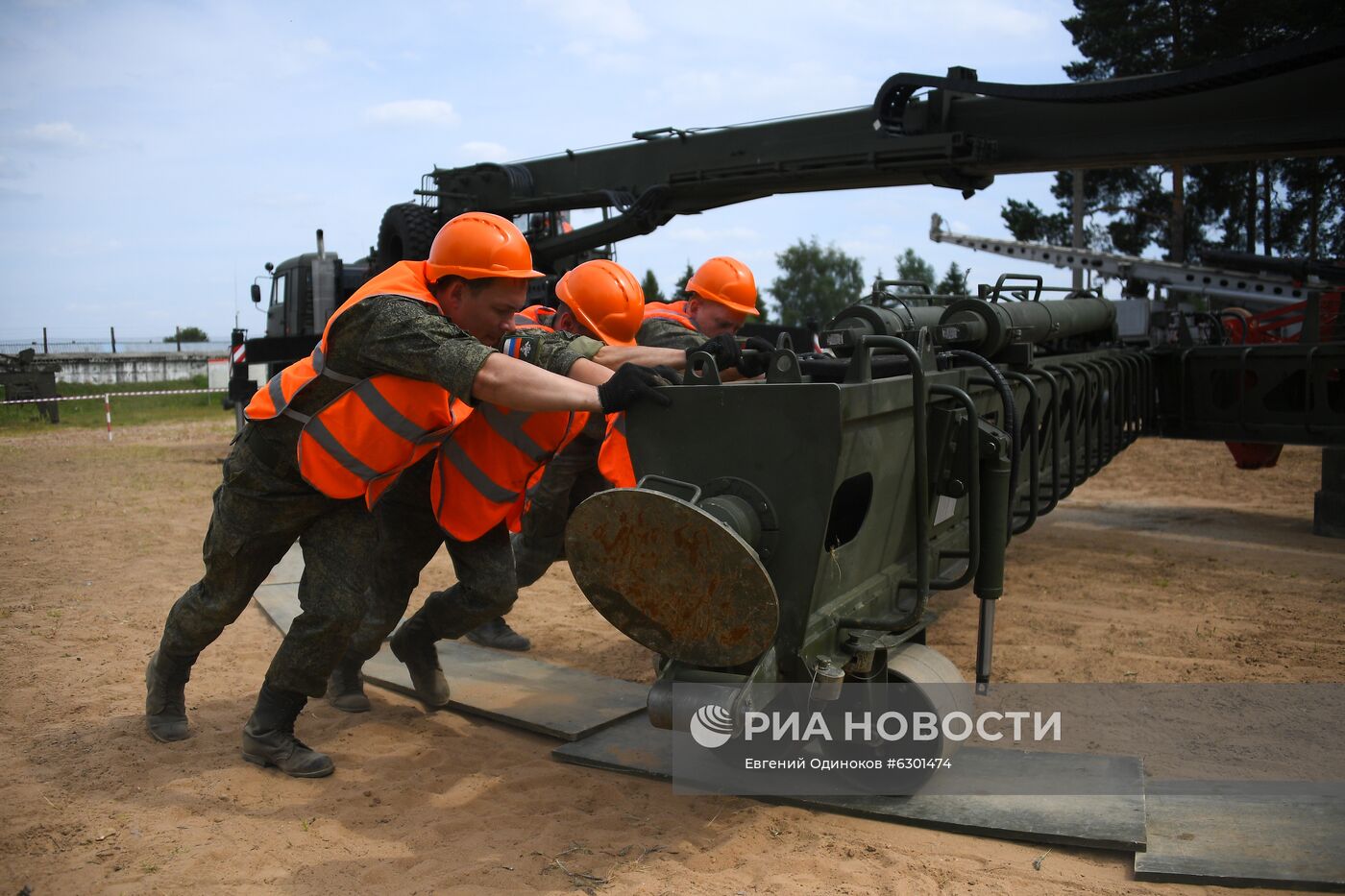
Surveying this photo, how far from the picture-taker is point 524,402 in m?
3.35

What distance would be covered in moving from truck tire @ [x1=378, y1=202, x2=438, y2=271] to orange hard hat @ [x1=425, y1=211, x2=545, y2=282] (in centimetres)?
687

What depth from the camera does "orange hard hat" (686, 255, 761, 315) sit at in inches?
216

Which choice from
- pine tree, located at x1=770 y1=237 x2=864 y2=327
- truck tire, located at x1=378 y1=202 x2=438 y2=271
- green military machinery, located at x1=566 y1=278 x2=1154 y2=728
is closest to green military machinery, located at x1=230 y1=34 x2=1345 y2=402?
truck tire, located at x1=378 y1=202 x2=438 y2=271

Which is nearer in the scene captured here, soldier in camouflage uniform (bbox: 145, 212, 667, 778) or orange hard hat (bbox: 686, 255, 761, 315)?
soldier in camouflage uniform (bbox: 145, 212, 667, 778)

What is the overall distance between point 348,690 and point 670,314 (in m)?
2.36

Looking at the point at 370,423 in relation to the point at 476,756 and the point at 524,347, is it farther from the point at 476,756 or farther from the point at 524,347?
the point at 476,756

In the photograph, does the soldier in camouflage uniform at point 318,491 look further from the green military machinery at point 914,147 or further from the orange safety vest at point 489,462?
the green military machinery at point 914,147

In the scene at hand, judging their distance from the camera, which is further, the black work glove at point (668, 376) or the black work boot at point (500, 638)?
the black work boot at point (500, 638)

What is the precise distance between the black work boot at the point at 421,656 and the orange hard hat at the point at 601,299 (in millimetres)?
1521

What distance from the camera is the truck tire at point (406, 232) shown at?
10.5 meters

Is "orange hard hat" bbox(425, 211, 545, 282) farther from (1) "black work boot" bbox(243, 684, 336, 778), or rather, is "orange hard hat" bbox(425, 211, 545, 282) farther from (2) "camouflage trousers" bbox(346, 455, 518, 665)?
(1) "black work boot" bbox(243, 684, 336, 778)

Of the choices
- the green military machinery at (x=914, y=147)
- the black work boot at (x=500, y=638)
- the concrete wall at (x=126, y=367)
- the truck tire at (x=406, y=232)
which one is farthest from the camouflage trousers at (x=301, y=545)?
the concrete wall at (x=126, y=367)

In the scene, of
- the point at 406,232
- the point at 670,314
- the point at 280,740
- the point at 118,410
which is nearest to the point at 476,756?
the point at 280,740

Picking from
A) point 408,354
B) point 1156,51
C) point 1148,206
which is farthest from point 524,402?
point 1148,206
